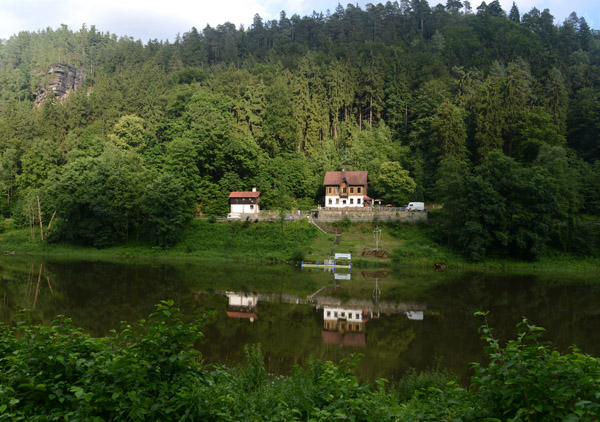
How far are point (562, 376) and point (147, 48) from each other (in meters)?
124

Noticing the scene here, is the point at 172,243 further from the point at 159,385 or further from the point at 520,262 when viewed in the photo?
the point at 159,385

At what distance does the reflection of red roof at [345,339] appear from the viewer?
16.3m

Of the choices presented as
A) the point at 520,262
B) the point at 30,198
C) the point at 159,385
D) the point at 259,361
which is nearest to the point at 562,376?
the point at 159,385

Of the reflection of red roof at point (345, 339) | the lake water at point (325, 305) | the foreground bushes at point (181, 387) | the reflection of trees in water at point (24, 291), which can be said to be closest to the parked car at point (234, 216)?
the lake water at point (325, 305)

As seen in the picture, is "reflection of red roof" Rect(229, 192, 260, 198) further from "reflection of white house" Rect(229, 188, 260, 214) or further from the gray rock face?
the gray rock face

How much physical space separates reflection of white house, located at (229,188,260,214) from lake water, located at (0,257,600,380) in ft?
53.0

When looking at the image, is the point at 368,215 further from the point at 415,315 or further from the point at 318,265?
the point at 415,315

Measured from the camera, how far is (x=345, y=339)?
16.9 meters

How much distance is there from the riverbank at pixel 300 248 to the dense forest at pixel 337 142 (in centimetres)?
174

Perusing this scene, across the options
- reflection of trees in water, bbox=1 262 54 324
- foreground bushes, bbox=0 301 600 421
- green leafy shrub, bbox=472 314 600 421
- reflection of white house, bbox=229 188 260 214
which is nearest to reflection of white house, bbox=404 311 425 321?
foreground bushes, bbox=0 301 600 421

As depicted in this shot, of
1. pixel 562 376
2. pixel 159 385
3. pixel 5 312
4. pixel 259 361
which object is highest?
pixel 562 376

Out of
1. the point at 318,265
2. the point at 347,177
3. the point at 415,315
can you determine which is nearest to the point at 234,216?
the point at 318,265

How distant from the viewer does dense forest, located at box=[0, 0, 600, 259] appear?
43.8 metres

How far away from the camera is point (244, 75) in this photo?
3002 inches
